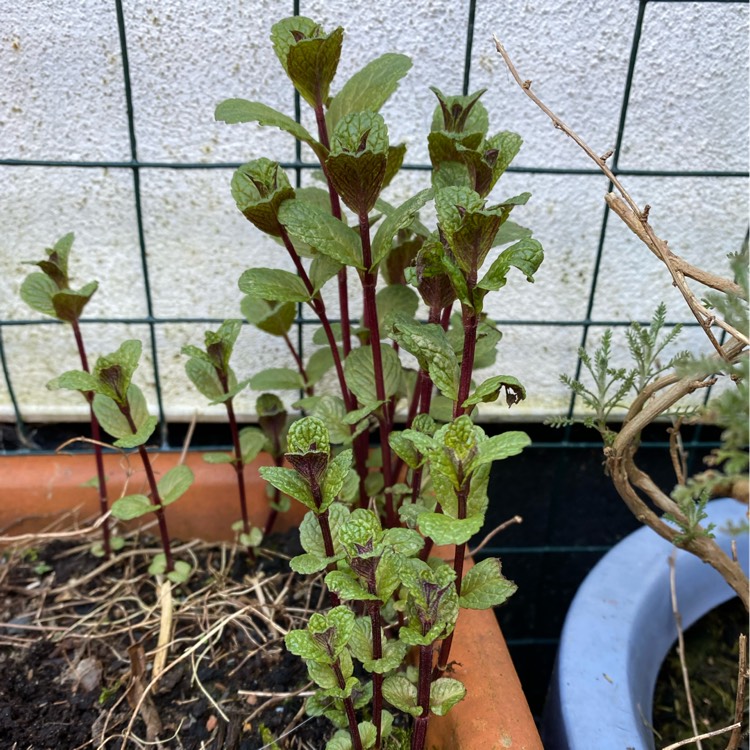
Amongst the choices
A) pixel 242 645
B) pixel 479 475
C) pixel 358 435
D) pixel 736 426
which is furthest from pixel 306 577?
pixel 736 426

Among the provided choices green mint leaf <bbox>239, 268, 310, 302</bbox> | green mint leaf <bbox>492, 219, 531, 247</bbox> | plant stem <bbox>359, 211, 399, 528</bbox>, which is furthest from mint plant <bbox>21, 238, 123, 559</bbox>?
green mint leaf <bbox>492, 219, 531, 247</bbox>

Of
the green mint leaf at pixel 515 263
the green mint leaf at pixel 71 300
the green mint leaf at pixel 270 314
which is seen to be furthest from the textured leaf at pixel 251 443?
A: the green mint leaf at pixel 515 263

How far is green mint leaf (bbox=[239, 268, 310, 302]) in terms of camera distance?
653 mm

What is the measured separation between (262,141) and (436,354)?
25.4 inches

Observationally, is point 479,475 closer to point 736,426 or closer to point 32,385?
point 736,426

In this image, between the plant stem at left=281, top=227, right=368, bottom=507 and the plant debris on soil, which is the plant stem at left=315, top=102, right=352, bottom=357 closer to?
the plant stem at left=281, top=227, right=368, bottom=507

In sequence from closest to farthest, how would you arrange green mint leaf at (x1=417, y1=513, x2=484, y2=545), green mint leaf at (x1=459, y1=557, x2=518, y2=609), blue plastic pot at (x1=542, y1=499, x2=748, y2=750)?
green mint leaf at (x1=417, y1=513, x2=484, y2=545) → green mint leaf at (x1=459, y1=557, x2=518, y2=609) → blue plastic pot at (x1=542, y1=499, x2=748, y2=750)

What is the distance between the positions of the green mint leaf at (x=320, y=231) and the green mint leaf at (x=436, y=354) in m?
0.07

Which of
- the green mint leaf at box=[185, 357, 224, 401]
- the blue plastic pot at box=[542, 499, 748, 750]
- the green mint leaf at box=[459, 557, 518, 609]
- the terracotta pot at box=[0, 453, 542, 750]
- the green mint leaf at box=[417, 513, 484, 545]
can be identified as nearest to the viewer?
the green mint leaf at box=[417, 513, 484, 545]

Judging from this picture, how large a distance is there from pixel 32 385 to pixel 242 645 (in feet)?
2.10

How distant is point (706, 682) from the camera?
0.90m

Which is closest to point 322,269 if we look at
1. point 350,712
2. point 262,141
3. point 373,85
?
point 373,85

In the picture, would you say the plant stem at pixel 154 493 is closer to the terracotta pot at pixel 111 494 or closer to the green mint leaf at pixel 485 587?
the terracotta pot at pixel 111 494

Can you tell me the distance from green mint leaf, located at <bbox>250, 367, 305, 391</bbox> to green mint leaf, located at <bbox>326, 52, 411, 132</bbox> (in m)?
0.32
